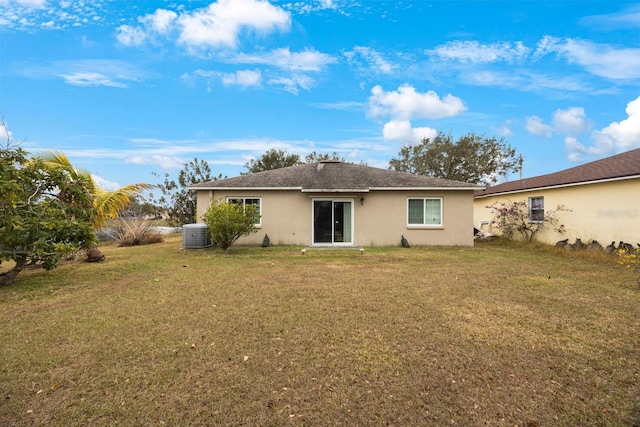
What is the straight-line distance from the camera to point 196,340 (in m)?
3.94

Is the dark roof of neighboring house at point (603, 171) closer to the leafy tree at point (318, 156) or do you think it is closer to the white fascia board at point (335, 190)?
the white fascia board at point (335, 190)

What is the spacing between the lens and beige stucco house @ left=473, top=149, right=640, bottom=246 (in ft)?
34.8

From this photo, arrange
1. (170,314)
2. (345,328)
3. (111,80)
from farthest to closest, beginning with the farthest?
(111,80) → (170,314) → (345,328)

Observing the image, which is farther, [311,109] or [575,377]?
[311,109]

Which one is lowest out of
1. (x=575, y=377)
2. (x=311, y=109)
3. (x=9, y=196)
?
(x=575, y=377)

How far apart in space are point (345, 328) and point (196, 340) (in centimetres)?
203

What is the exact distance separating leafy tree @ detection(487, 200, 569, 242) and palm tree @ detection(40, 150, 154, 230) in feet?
59.5

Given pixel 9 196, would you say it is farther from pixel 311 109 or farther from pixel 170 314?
pixel 311 109

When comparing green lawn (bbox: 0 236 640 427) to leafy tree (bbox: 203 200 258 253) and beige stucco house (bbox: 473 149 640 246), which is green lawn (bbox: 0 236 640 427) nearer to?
leafy tree (bbox: 203 200 258 253)

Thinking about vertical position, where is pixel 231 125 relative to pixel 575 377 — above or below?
above

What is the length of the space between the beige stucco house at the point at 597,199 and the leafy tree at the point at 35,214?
55.5ft

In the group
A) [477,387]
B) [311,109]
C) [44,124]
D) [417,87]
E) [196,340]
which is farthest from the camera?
[311,109]

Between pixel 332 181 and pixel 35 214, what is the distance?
420 inches

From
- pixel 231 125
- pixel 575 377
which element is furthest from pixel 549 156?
pixel 575 377
